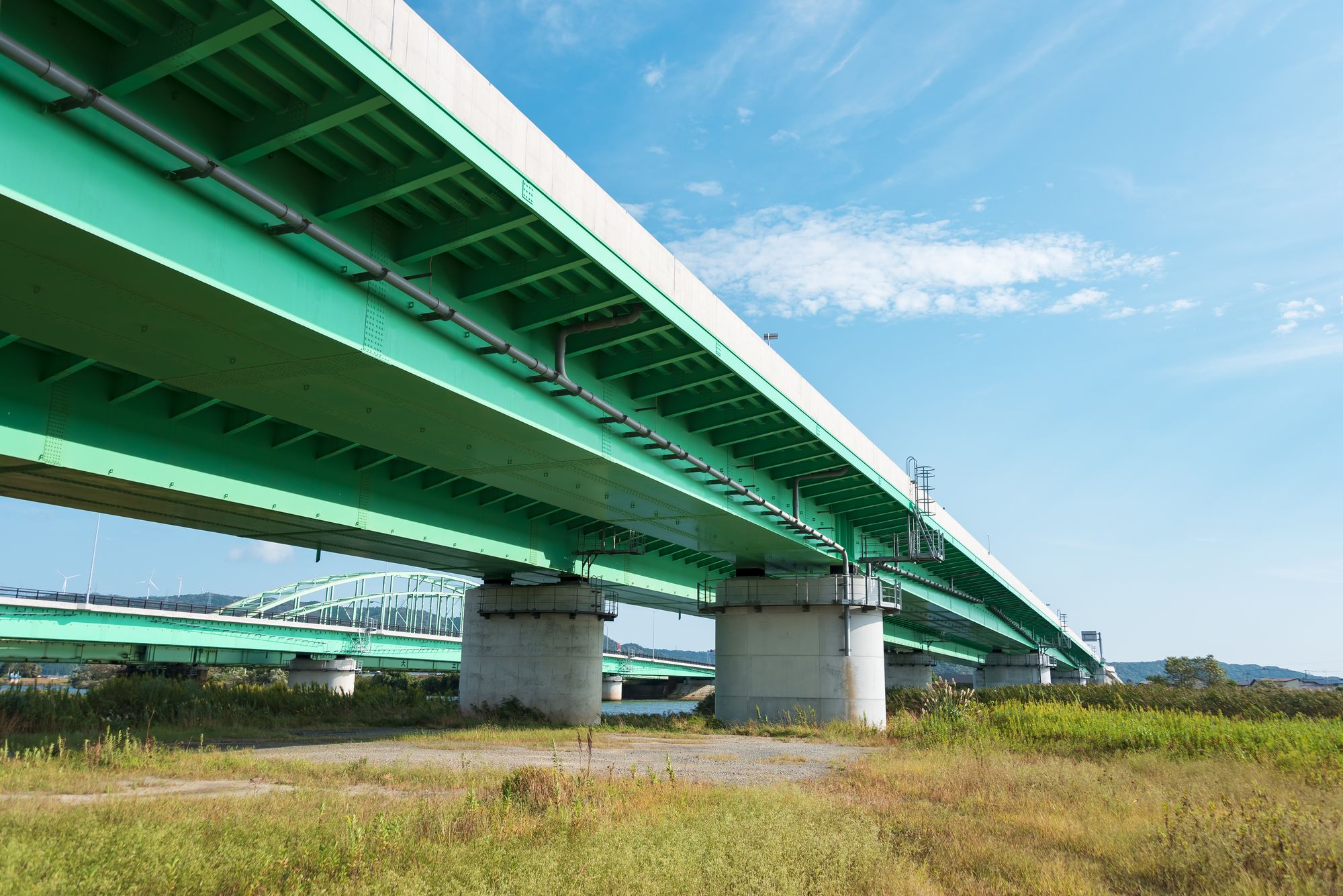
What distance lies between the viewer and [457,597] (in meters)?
110

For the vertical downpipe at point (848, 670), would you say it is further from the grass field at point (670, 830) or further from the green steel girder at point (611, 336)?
the green steel girder at point (611, 336)

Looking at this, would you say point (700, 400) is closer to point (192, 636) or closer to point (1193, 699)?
point (1193, 699)

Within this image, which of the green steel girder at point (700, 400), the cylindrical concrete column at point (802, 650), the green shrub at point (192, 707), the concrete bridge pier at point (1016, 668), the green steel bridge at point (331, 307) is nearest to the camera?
the green steel bridge at point (331, 307)

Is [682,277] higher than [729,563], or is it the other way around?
[682,277]

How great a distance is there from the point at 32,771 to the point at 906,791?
1129cm

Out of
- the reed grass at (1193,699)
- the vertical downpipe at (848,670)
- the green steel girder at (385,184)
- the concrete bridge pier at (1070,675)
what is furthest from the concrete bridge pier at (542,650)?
the concrete bridge pier at (1070,675)

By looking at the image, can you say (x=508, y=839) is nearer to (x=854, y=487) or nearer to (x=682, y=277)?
(x=682, y=277)

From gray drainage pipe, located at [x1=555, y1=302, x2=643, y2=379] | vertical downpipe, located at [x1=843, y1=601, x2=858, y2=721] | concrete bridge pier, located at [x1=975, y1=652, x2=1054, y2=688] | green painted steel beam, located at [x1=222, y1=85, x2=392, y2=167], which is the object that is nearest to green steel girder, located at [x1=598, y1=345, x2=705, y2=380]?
gray drainage pipe, located at [x1=555, y1=302, x2=643, y2=379]

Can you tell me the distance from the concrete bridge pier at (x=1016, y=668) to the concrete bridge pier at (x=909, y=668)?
199 inches

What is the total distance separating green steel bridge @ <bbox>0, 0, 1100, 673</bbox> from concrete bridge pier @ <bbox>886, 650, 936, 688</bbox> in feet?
213

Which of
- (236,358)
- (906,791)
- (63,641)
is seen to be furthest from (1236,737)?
(63,641)

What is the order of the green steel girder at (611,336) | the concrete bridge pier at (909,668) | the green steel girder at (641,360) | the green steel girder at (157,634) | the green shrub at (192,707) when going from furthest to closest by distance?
1. the concrete bridge pier at (909,668)
2. the green steel girder at (157,634)
3. the green shrub at (192,707)
4. the green steel girder at (641,360)
5. the green steel girder at (611,336)

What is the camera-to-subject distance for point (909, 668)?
8362 centimetres

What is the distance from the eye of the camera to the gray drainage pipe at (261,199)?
7590 mm
